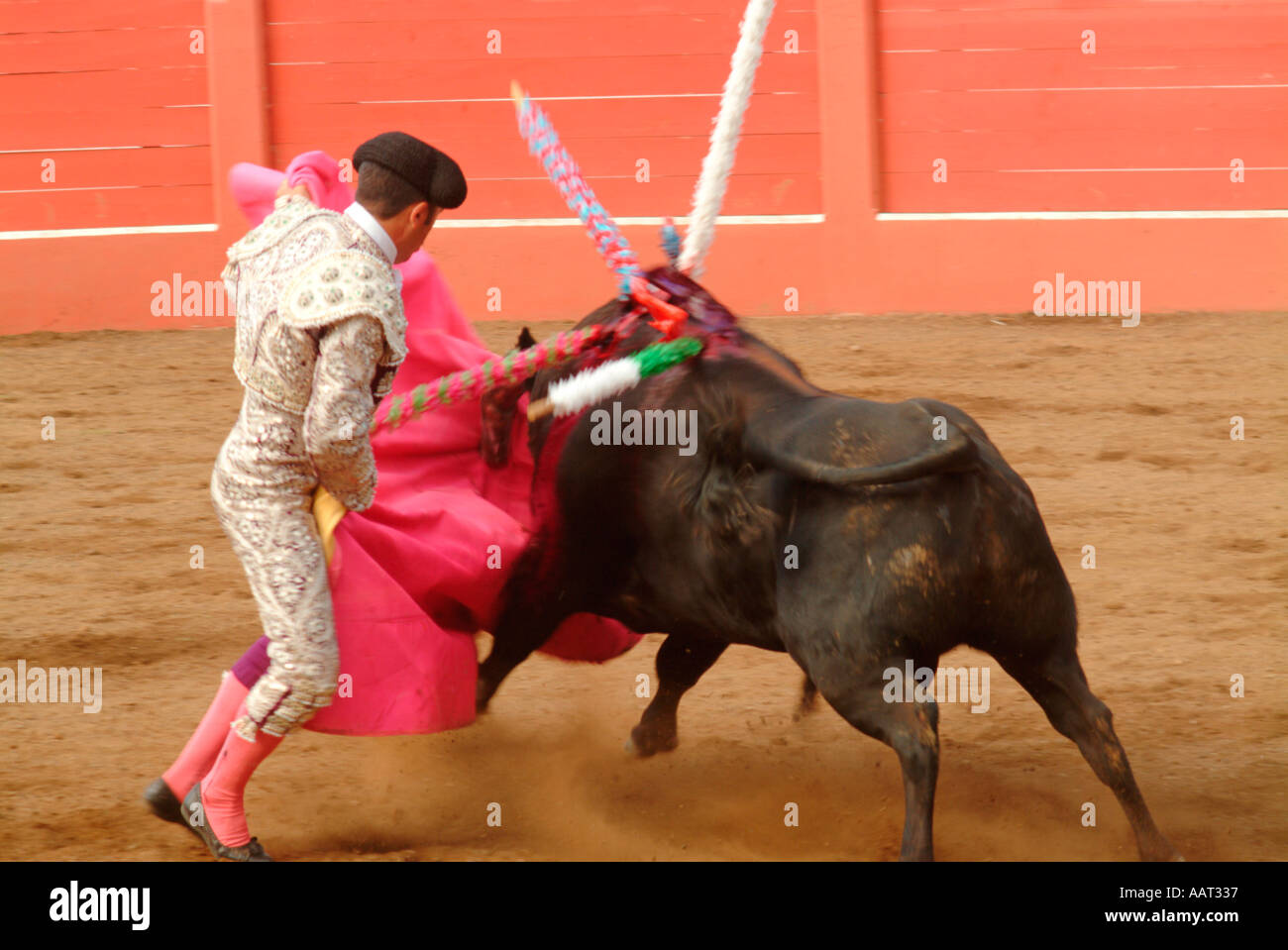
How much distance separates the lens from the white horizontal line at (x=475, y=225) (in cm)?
860

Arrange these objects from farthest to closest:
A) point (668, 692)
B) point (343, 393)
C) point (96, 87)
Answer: point (96, 87) → point (668, 692) → point (343, 393)

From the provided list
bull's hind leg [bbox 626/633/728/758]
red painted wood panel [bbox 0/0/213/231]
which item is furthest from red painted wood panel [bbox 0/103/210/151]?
bull's hind leg [bbox 626/633/728/758]

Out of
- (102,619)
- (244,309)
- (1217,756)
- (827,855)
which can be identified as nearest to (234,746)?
(244,309)

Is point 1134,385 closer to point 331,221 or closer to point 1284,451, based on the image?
point 1284,451

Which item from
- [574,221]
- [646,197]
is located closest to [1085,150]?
[646,197]

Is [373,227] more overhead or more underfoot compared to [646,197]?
more underfoot

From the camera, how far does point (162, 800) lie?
118 inches

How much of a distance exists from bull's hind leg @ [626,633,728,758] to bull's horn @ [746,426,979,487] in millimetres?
909

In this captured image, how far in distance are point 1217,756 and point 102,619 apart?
3018mm

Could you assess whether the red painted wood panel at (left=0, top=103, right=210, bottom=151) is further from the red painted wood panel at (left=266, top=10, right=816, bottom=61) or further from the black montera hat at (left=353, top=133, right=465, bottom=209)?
the black montera hat at (left=353, top=133, right=465, bottom=209)

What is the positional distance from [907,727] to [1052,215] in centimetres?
626

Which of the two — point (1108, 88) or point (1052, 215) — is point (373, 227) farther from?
point (1108, 88)

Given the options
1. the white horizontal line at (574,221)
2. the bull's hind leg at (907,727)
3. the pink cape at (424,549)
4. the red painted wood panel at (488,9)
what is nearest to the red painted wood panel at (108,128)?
the red painted wood panel at (488,9)

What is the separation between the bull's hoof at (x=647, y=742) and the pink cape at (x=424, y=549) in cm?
24
